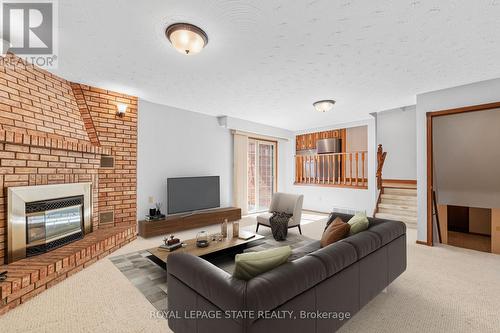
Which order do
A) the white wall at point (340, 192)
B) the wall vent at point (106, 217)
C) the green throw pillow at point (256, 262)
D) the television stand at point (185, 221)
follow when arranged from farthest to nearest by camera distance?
the white wall at point (340, 192), the television stand at point (185, 221), the wall vent at point (106, 217), the green throw pillow at point (256, 262)

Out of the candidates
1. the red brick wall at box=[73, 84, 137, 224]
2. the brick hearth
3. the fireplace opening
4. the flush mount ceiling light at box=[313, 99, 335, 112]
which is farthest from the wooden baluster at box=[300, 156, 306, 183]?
the fireplace opening

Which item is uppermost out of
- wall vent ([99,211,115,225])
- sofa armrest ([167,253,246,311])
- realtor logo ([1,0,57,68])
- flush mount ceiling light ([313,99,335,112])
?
realtor logo ([1,0,57,68])

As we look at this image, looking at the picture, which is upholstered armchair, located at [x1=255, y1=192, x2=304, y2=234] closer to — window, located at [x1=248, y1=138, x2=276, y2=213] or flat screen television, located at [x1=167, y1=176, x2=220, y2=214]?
flat screen television, located at [x1=167, y1=176, x2=220, y2=214]

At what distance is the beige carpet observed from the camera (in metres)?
1.93

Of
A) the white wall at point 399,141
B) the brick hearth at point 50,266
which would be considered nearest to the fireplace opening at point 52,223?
the brick hearth at point 50,266

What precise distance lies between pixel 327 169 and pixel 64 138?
6.49m

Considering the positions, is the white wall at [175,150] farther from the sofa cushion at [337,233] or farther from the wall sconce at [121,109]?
the sofa cushion at [337,233]

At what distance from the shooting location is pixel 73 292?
2445mm

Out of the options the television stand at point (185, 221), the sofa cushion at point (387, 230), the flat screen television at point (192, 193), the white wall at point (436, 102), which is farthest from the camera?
the flat screen television at point (192, 193)

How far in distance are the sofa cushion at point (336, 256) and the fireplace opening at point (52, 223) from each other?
320cm

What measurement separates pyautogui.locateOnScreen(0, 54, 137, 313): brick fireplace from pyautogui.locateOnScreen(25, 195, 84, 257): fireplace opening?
0.75 feet

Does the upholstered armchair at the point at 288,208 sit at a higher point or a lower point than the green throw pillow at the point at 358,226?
lower

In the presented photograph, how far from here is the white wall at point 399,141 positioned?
566cm

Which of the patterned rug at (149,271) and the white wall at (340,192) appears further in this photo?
the white wall at (340,192)
